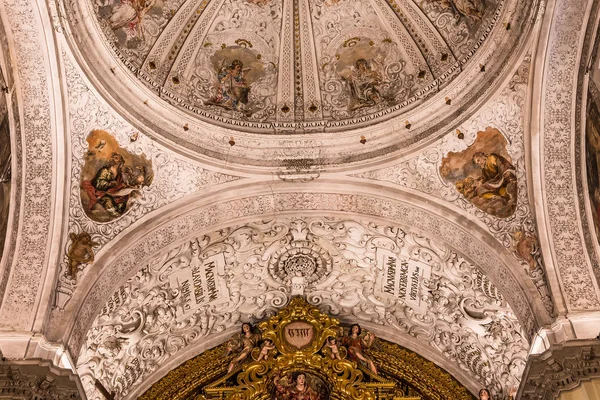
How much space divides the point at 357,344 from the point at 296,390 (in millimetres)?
1256

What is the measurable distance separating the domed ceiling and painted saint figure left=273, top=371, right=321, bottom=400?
3.38 meters

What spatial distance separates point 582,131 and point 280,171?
170 inches

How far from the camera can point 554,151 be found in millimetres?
12922

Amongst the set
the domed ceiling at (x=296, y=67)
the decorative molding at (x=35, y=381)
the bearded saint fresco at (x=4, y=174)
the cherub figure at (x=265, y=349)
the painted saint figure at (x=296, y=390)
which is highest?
the domed ceiling at (x=296, y=67)

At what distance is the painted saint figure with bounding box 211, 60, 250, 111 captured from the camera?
14.5 m

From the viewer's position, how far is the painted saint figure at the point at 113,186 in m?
13.2

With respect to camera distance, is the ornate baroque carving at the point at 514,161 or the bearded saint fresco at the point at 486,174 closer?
the ornate baroque carving at the point at 514,161

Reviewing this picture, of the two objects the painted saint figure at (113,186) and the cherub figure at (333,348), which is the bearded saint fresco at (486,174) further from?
the painted saint figure at (113,186)

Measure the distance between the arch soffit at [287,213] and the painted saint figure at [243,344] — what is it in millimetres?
2054

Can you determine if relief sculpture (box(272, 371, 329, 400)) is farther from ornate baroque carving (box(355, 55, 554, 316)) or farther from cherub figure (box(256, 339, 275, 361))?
ornate baroque carving (box(355, 55, 554, 316))

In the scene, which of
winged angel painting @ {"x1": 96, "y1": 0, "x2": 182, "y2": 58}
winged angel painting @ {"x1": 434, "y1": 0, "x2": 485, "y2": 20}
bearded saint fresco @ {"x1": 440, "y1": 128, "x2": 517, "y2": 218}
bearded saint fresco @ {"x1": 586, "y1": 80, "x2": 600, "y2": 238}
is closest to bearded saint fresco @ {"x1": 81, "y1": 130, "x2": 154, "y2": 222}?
winged angel painting @ {"x1": 96, "y1": 0, "x2": 182, "y2": 58}

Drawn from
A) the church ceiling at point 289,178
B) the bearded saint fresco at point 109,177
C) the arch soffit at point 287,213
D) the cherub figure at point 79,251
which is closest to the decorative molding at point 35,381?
the church ceiling at point 289,178

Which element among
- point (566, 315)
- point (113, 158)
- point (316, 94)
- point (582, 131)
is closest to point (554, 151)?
point (582, 131)

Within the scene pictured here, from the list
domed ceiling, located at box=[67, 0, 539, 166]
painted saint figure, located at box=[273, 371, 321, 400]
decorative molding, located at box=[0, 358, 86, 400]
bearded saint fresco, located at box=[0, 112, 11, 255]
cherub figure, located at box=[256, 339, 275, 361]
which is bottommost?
decorative molding, located at box=[0, 358, 86, 400]
